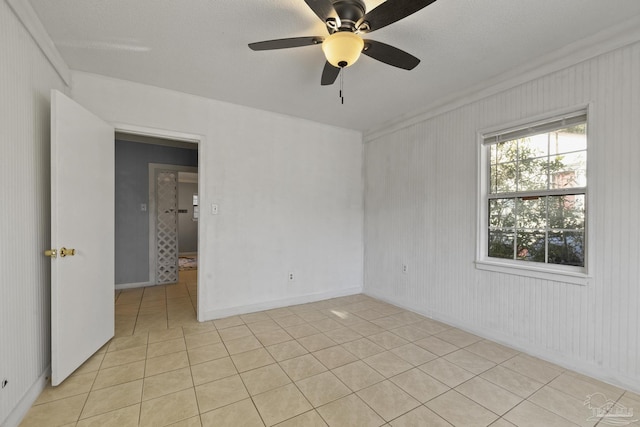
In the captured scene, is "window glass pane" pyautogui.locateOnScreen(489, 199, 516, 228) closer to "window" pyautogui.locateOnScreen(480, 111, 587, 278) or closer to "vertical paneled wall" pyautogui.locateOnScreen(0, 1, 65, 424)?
"window" pyautogui.locateOnScreen(480, 111, 587, 278)

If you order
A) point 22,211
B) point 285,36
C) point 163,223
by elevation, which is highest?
point 285,36

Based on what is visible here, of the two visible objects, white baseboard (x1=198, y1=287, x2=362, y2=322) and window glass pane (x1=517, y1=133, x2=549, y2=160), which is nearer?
window glass pane (x1=517, y1=133, x2=549, y2=160)

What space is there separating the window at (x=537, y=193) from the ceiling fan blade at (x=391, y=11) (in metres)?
1.81

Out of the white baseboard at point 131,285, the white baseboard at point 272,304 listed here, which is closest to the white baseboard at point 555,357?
the white baseboard at point 272,304

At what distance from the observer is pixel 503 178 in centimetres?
286

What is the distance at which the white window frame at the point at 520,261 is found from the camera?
2240 millimetres

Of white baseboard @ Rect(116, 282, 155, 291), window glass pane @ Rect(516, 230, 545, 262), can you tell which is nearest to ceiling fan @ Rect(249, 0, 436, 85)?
window glass pane @ Rect(516, 230, 545, 262)

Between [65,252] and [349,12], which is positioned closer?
[349,12]

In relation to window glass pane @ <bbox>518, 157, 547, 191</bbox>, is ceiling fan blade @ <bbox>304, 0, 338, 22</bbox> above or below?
above

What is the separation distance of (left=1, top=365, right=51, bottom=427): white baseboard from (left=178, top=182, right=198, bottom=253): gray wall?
23.3 ft

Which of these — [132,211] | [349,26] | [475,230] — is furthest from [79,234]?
[475,230]

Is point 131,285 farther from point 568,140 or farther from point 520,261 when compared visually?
point 568,140

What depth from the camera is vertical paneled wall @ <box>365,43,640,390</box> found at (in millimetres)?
2055

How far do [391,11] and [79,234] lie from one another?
2713mm
